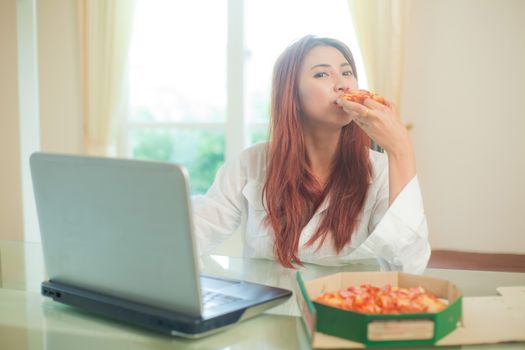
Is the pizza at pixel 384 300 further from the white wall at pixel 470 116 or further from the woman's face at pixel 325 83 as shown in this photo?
the white wall at pixel 470 116

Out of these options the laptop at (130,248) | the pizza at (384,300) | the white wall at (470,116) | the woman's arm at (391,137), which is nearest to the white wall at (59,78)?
the white wall at (470,116)

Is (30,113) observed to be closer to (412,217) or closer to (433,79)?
(433,79)

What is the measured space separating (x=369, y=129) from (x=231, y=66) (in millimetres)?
2808

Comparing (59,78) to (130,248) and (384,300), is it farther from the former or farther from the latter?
(384,300)

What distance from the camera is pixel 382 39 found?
12.6 ft

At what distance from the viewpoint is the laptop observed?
3.14ft

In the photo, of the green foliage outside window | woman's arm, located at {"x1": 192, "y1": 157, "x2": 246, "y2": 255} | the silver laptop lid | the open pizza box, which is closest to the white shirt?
woman's arm, located at {"x1": 192, "y1": 157, "x2": 246, "y2": 255}

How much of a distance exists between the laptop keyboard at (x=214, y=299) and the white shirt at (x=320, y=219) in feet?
1.58

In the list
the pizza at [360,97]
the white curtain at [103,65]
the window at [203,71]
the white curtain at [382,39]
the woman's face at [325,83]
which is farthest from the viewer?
the white curtain at [103,65]

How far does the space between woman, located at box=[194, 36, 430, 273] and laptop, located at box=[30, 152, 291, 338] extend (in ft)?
1.96

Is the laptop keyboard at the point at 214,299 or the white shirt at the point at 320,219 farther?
the white shirt at the point at 320,219

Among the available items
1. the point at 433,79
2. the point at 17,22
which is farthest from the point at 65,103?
the point at 433,79

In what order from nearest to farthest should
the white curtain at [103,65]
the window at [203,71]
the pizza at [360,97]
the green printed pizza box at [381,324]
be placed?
the green printed pizza box at [381,324]
the pizza at [360,97]
the window at [203,71]
the white curtain at [103,65]

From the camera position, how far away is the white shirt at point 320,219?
1.45 m
